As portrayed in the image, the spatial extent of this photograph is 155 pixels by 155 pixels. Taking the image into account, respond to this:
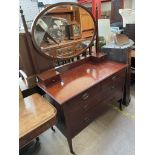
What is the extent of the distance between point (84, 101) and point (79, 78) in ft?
0.85

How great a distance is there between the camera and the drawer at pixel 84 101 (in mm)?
1163

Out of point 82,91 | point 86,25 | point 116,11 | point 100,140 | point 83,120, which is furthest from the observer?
point 116,11

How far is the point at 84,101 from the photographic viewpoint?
1279 mm

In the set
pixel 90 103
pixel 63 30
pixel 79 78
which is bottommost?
pixel 90 103

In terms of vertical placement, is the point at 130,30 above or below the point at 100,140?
above

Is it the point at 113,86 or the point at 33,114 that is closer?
the point at 33,114

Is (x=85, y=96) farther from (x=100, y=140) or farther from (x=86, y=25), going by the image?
(x=86, y=25)

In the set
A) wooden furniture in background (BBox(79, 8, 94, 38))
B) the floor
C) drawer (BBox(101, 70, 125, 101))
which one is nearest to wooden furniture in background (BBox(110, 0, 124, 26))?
wooden furniture in background (BBox(79, 8, 94, 38))

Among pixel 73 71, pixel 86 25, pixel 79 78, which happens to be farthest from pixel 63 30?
pixel 79 78

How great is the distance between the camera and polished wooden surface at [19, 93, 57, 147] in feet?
2.97

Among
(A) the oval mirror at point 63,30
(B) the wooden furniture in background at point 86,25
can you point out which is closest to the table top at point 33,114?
(A) the oval mirror at point 63,30

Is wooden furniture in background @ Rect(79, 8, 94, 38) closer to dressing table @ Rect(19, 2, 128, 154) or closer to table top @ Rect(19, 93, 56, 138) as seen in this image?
dressing table @ Rect(19, 2, 128, 154)
